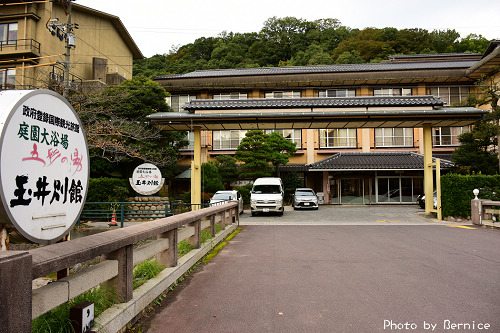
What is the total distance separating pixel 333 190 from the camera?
30.1 metres

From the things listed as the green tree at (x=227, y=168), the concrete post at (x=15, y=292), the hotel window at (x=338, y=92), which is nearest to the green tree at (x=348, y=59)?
the hotel window at (x=338, y=92)

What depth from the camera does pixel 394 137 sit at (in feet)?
104

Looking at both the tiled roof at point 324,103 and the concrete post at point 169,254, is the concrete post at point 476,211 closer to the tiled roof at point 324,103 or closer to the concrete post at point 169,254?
the tiled roof at point 324,103

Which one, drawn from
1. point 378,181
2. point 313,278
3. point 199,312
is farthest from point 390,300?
point 378,181

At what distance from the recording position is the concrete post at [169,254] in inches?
207

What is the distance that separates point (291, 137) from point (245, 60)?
770 inches

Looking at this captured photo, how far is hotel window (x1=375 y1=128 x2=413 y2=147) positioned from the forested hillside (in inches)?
569

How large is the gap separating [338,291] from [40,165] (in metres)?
4.09

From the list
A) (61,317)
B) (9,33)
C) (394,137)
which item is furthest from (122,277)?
(394,137)

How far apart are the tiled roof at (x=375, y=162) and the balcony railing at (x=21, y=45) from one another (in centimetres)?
2328

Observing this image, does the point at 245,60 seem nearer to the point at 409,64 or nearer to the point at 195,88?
the point at 195,88

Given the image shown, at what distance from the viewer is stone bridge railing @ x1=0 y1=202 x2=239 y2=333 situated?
193cm

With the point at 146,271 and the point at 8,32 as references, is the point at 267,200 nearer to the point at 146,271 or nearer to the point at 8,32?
the point at 146,271

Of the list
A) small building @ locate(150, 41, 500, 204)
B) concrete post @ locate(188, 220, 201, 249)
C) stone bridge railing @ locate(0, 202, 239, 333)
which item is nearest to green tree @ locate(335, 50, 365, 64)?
small building @ locate(150, 41, 500, 204)
